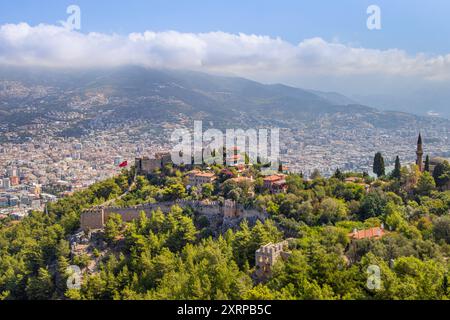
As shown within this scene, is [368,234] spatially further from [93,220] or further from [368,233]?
[93,220]

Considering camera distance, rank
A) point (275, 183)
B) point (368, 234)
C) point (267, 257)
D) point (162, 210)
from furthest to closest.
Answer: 1. point (162, 210)
2. point (275, 183)
3. point (368, 234)
4. point (267, 257)

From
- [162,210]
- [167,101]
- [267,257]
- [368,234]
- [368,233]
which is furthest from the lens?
[167,101]

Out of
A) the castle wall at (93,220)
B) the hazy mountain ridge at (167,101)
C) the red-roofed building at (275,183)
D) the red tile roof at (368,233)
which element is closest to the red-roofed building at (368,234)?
the red tile roof at (368,233)

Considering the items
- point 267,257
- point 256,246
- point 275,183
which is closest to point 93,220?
point 275,183

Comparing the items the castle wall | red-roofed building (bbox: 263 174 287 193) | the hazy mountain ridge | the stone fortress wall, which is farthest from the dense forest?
the hazy mountain ridge

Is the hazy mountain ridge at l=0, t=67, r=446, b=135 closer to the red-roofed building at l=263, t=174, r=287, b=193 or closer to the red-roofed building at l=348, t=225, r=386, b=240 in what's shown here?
the red-roofed building at l=263, t=174, r=287, b=193

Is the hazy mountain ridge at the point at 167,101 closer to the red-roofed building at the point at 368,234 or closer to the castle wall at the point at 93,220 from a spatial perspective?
the castle wall at the point at 93,220
